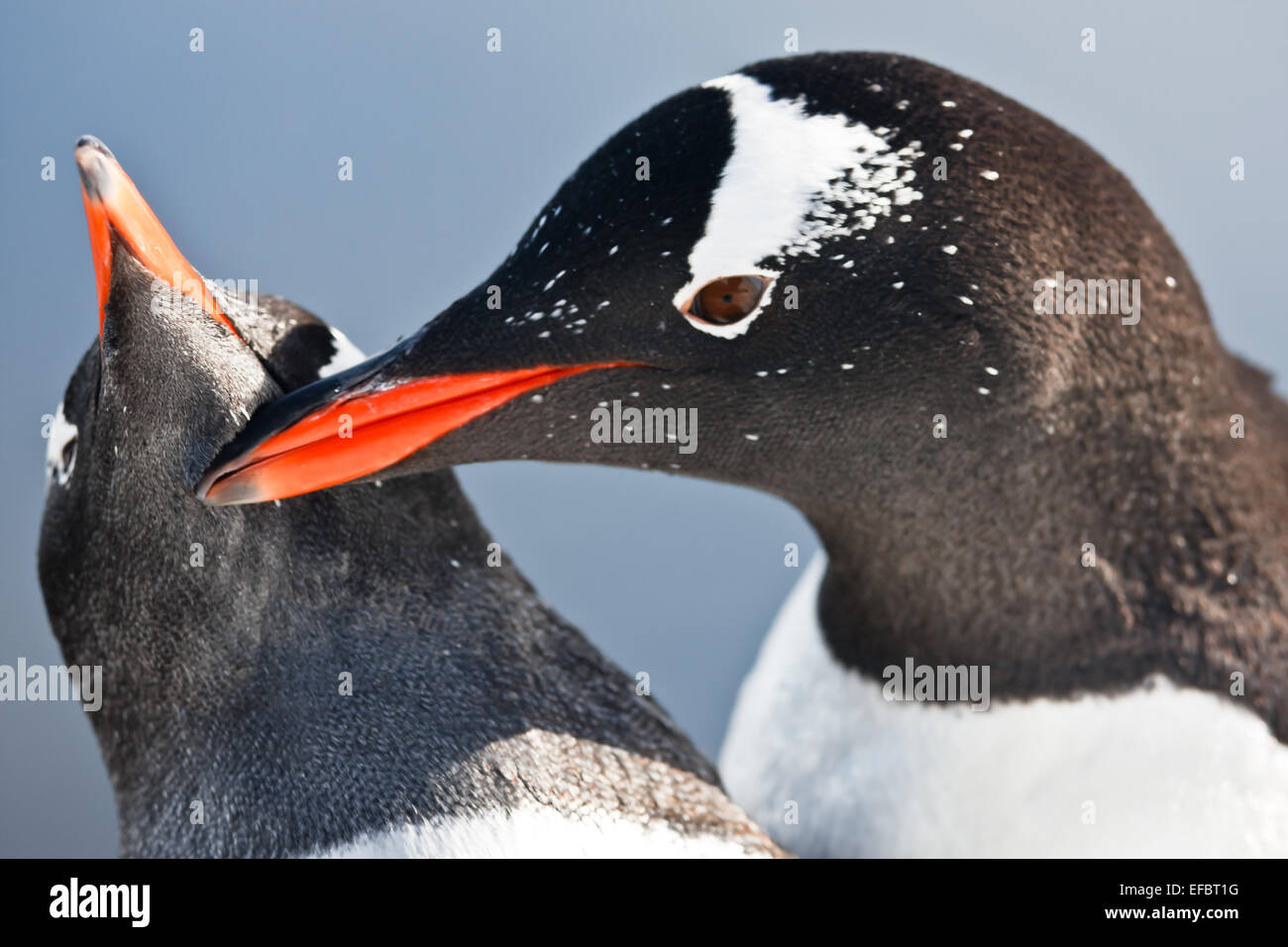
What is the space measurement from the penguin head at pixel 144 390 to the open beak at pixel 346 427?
0.13 feet

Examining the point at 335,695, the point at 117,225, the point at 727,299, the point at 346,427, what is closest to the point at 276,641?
the point at 335,695

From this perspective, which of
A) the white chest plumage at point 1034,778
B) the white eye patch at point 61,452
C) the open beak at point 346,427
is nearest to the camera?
the open beak at point 346,427

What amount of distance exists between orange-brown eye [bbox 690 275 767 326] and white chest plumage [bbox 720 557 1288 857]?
497mm

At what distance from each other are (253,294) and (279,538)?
0.21m

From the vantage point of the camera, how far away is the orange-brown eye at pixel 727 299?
3.37 feet

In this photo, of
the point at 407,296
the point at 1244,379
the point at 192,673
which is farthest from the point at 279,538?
the point at 407,296

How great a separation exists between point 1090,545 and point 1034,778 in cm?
24

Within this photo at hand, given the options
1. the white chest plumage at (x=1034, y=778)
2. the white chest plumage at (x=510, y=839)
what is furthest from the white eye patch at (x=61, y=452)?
the white chest plumage at (x=1034, y=778)

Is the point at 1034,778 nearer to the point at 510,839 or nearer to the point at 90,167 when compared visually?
the point at 510,839

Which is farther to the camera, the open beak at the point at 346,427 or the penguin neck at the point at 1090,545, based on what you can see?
the penguin neck at the point at 1090,545

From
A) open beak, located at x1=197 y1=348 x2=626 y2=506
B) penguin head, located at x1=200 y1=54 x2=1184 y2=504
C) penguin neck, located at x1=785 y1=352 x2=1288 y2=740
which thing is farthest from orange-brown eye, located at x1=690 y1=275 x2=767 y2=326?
penguin neck, located at x1=785 y1=352 x2=1288 y2=740

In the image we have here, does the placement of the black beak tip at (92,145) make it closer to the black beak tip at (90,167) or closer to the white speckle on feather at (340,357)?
the black beak tip at (90,167)

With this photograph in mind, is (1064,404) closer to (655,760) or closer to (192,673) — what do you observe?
(655,760)

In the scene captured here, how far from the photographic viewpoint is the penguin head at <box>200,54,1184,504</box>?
101cm
